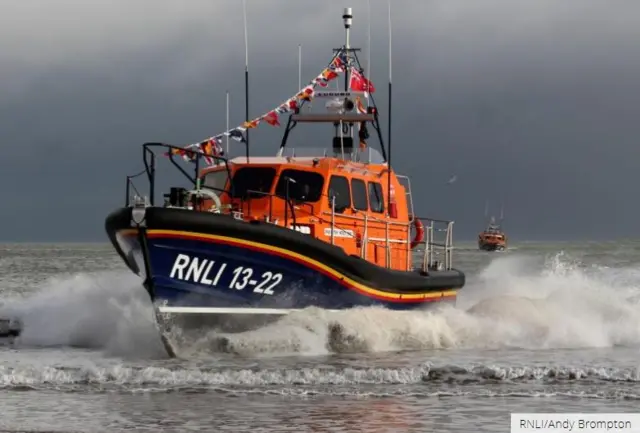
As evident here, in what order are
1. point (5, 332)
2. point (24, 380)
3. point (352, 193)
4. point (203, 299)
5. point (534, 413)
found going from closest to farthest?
point (534, 413)
point (24, 380)
point (203, 299)
point (352, 193)
point (5, 332)

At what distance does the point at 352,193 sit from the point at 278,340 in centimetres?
235

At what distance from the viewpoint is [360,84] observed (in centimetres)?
1584

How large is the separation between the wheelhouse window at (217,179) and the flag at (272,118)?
1.43m

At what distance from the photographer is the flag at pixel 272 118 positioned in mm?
15720

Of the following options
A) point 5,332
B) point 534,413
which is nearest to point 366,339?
point 534,413

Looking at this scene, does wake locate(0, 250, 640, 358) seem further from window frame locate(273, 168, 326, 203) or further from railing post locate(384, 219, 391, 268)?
window frame locate(273, 168, 326, 203)

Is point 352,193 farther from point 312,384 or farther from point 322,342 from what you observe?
point 312,384

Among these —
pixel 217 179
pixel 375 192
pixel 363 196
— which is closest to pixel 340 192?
pixel 363 196

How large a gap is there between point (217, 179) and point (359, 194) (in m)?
1.85

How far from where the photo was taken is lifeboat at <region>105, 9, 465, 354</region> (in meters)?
12.2

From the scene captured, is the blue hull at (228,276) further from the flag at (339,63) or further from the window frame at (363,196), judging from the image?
the flag at (339,63)

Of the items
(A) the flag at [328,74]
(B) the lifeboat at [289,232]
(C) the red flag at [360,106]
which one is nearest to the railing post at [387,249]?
(B) the lifeboat at [289,232]

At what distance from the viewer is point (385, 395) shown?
10.8 meters
